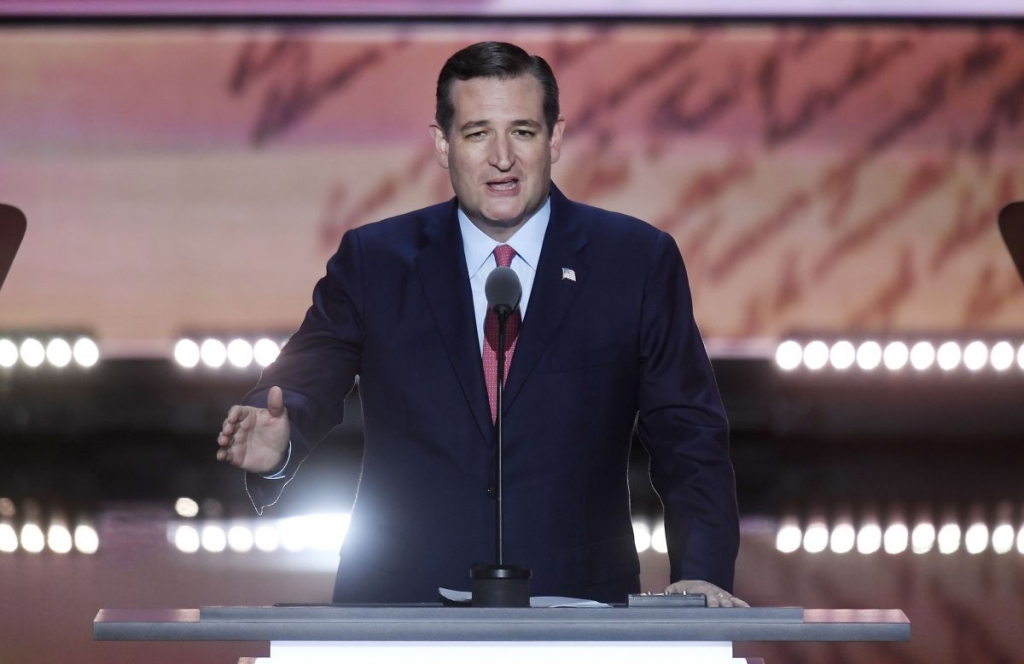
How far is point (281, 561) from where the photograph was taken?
4301 millimetres

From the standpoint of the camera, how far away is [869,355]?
645cm

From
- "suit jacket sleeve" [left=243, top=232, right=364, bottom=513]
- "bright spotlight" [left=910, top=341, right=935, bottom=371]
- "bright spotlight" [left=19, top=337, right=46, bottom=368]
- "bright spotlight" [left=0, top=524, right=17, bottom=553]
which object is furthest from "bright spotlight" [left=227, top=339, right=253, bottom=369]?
"suit jacket sleeve" [left=243, top=232, right=364, bottom=513]

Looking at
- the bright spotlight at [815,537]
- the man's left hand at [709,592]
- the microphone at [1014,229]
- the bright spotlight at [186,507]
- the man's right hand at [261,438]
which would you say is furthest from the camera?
the microphone at [1014,229]

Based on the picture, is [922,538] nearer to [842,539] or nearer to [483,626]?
[842,539]

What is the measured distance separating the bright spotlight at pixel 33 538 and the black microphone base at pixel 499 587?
354cm

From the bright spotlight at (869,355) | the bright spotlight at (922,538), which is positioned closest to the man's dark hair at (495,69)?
the bright spotlight at (922,538)

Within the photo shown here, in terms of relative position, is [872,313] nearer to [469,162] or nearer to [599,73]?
[599,73]

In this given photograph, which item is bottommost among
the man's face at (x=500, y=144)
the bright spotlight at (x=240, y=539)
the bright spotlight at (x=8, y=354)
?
the man's face at (x=500, y=144)

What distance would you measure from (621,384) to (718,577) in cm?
29

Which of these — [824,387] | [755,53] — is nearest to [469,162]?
[824,387]

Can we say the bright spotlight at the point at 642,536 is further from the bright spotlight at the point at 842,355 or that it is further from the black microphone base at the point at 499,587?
the black microphone base at the point at 499,587

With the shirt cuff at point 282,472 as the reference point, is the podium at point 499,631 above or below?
below

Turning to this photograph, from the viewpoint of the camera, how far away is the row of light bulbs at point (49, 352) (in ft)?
21.0

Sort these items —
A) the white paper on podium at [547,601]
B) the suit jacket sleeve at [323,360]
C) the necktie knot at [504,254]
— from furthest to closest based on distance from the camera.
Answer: the necktie knot at [504,254] → the suit jacket sleeve at [323,360] → the white paper on podium at [547,601]
